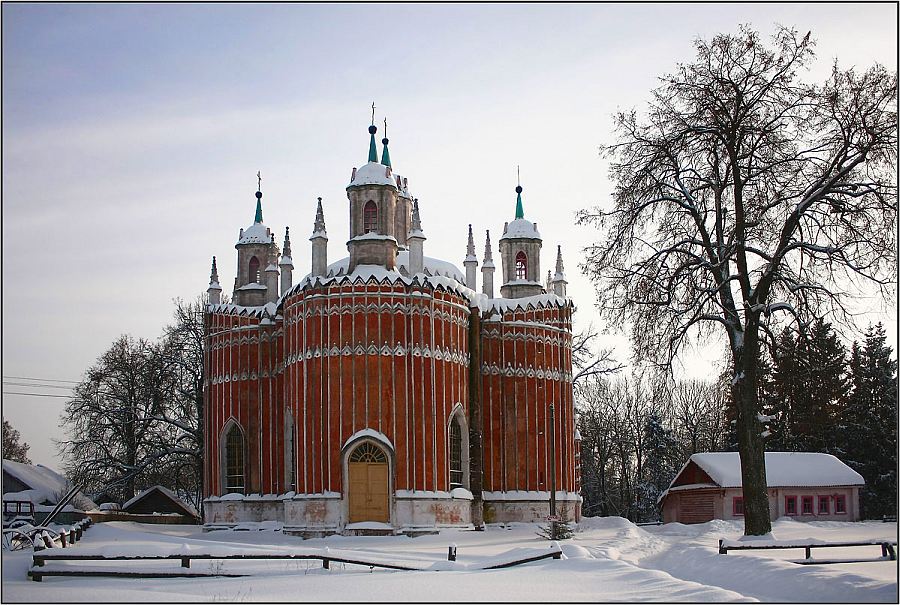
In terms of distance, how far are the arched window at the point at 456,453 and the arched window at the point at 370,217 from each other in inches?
276

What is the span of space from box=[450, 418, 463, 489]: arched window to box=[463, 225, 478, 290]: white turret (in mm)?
6046

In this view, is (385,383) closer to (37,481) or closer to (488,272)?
(488,272)

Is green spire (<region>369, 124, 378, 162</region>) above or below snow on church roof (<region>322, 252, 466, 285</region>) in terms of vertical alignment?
above

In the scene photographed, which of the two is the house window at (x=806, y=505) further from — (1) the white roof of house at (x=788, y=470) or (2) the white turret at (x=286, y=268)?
(2) the white turret at (x=286, y=268)

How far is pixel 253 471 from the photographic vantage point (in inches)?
1516

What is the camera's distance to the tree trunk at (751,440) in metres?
23.4

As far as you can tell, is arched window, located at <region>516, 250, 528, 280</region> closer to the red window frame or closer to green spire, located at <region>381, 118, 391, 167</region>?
green spire, located at <region>381, 118, 391, 167</region>

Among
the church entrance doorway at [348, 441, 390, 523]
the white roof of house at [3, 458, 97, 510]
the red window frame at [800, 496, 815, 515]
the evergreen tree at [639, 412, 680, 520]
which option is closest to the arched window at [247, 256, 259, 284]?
the church entrance doorway at [348, 441, 390, 523]

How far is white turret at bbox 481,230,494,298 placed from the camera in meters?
40.8

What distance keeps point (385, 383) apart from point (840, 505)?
2408 centimetres

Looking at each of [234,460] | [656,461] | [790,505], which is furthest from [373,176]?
[656,461]

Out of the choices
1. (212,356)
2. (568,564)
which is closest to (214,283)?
(212,356)

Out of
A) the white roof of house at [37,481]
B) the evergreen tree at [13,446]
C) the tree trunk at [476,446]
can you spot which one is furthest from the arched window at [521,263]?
the evergreen tree at [13,446]

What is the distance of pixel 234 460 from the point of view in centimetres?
3906
